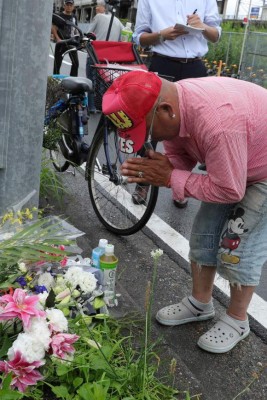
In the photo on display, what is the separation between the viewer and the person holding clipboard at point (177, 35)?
4.60m

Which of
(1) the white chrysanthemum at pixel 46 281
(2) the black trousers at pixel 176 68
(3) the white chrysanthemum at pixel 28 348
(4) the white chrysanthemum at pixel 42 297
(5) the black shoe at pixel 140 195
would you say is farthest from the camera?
(2) the black trousers at pixel 176 68

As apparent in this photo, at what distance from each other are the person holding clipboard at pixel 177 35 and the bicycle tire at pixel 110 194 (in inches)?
36.9

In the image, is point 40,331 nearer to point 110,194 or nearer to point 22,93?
point 22,93

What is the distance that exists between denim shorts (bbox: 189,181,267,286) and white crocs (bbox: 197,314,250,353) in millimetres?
284

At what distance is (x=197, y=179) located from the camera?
96.5 inches

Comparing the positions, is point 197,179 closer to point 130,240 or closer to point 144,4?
point 130,240

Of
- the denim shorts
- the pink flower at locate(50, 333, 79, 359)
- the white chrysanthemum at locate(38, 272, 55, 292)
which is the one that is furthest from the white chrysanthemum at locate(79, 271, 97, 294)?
the denim shorts

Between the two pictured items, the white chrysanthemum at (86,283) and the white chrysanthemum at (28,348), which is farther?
the white chrysanthemum at (86,283)

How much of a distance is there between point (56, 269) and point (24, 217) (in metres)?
0.34

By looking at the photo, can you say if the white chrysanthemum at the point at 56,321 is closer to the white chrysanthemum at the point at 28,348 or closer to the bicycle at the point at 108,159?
the white chrysanthemum at the point at 28,348

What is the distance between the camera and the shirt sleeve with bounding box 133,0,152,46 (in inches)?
186

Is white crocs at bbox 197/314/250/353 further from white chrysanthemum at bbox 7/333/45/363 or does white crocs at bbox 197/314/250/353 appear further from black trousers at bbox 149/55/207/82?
black trousers at bbox 149/55/207/82

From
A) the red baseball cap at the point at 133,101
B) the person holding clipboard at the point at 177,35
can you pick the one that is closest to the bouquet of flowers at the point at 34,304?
the red baseball cap at the point at 133,101

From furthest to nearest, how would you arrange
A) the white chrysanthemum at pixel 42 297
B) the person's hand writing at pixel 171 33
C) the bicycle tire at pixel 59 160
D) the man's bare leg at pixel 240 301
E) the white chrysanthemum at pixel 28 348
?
the bicycle tire at pixel 59 160
the person's hand writing at pixel 171 33
the man's bare leg at pixel 240 301
the white chrysanthemum at pixel 42 297
the white chrysanthemum at pixel 28 348
